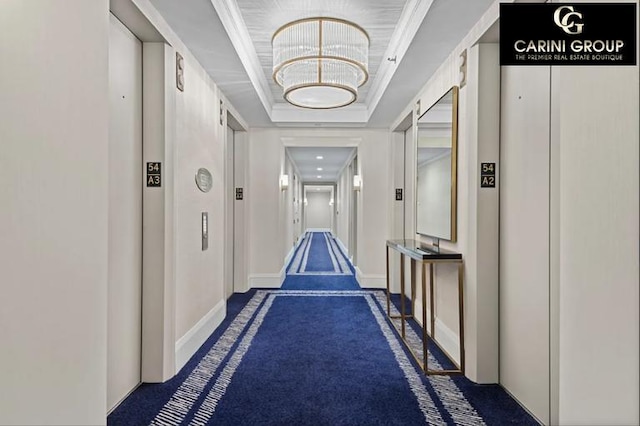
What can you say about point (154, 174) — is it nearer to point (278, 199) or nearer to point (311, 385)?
point (311, 385)

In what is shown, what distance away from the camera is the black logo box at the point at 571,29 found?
56.4 inches

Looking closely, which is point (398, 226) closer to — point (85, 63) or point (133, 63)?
point (133, 63)

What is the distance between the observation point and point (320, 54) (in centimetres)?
283

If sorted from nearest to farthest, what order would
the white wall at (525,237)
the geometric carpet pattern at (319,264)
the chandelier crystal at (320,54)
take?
the white wall at (525,237) < the chandelier crystal at (320,54) < the geometric carpet pattern at (319,264)

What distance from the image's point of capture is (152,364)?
272cm

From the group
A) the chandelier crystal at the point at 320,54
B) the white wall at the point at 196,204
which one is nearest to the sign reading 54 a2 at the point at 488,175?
the chandelier crystal at the point at 320,54

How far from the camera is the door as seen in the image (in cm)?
234

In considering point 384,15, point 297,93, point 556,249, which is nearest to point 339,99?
point 297,93

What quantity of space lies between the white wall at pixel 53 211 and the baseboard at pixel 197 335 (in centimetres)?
Answer: 132

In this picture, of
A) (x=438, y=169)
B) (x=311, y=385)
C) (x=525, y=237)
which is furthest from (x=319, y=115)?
(x=311, y=385)

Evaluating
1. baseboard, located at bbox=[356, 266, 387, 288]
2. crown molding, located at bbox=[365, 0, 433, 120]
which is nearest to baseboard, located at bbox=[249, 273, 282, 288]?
baseboard, located at bbox=[356, 266, 387, 288]

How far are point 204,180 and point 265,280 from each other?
2843mm

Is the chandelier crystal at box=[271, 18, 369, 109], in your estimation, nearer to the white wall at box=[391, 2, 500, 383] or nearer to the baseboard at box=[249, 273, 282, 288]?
the white wall at box=[391, 2, 500, 383]

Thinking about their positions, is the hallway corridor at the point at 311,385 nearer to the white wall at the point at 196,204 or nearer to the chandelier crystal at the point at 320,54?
the white wall at the point at 196,204
